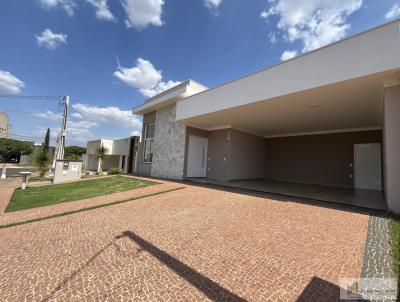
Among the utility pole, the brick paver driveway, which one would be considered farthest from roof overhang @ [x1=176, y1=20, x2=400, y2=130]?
the utility pole

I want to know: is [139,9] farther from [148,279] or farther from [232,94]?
[148,279]

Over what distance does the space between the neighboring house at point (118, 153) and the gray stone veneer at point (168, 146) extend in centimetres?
531

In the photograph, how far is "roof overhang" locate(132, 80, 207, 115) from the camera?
10430 mm

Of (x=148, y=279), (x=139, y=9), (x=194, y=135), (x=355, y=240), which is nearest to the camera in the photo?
(x=148, y=279)

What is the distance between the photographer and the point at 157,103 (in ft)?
40.0

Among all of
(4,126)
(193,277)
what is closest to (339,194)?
(193,277)

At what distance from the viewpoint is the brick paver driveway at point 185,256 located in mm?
2035

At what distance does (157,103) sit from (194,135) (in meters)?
3.30

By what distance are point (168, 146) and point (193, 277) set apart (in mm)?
10215

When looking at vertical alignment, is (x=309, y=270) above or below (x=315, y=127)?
below

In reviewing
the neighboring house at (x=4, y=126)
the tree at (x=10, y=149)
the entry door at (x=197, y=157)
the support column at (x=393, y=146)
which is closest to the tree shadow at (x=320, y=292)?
the support column at (x=393, y=146)

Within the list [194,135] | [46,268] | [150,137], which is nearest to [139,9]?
[194,135]

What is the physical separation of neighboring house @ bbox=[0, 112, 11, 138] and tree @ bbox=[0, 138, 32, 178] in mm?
8287

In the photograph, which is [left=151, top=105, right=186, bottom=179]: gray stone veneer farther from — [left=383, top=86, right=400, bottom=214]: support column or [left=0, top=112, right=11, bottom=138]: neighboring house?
[left=0, top=112, right=11, bottom=138]: neighboring house
